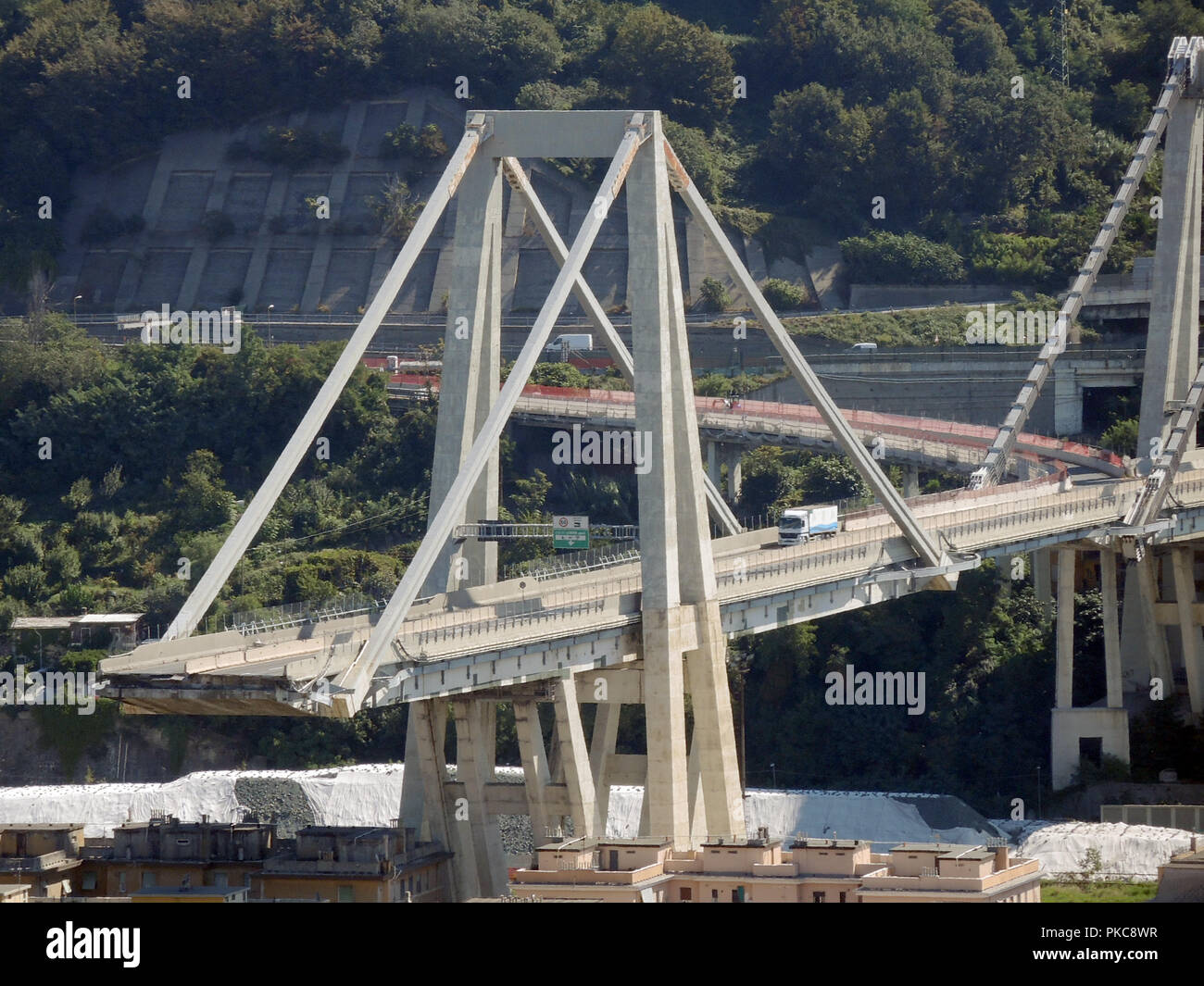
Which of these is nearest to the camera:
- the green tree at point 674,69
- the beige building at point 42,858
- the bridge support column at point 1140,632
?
the beige building at point 42,858

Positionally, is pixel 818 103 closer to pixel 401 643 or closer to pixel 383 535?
pixel 383 535

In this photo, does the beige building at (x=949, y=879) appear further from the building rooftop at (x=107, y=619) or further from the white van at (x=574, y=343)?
the white van at (x=574, y=343)

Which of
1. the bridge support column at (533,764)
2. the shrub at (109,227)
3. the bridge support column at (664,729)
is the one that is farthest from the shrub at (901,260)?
the bridge support column at (533,764)

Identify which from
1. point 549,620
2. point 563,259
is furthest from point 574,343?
point 549,620

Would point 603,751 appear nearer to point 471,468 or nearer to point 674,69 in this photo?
point 471,468

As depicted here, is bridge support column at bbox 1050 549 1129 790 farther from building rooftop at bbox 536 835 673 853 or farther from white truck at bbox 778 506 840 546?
building rooftop at bbox 536 835 673 853

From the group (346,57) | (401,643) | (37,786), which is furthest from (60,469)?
(401,643)
